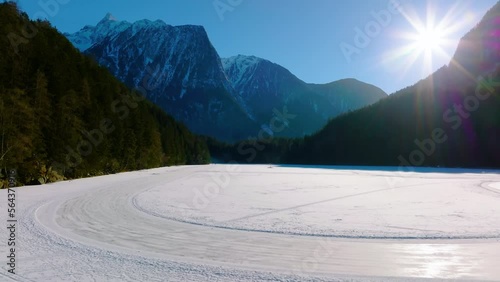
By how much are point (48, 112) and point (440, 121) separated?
7897 centimetres

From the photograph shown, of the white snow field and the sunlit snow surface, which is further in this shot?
the sunlit snow surface

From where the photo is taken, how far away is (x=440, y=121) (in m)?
77.9

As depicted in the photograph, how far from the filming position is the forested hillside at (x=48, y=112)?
23.1m

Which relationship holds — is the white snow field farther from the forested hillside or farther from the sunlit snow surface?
the forested hillside

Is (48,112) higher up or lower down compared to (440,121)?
lower down

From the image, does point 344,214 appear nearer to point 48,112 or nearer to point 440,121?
point 48,112

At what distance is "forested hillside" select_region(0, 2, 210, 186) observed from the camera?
75.9ft

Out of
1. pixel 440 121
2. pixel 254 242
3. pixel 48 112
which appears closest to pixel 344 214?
pixel 254 242

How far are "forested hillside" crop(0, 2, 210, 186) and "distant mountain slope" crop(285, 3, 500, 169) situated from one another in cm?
6183

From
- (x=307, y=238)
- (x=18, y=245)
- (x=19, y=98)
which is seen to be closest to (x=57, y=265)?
(x=18, y=245)

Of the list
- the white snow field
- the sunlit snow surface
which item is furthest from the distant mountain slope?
the white snow field

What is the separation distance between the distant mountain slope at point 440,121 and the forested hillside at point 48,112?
203 feet

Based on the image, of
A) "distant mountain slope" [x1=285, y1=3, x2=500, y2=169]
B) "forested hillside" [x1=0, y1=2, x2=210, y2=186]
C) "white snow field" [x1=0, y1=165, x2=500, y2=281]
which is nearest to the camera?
"white snow field" [x1=0, y1=165, x2=500, y2=281]

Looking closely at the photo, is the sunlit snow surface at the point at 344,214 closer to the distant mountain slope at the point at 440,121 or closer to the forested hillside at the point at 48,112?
the forested hillside at the point at 48,112
